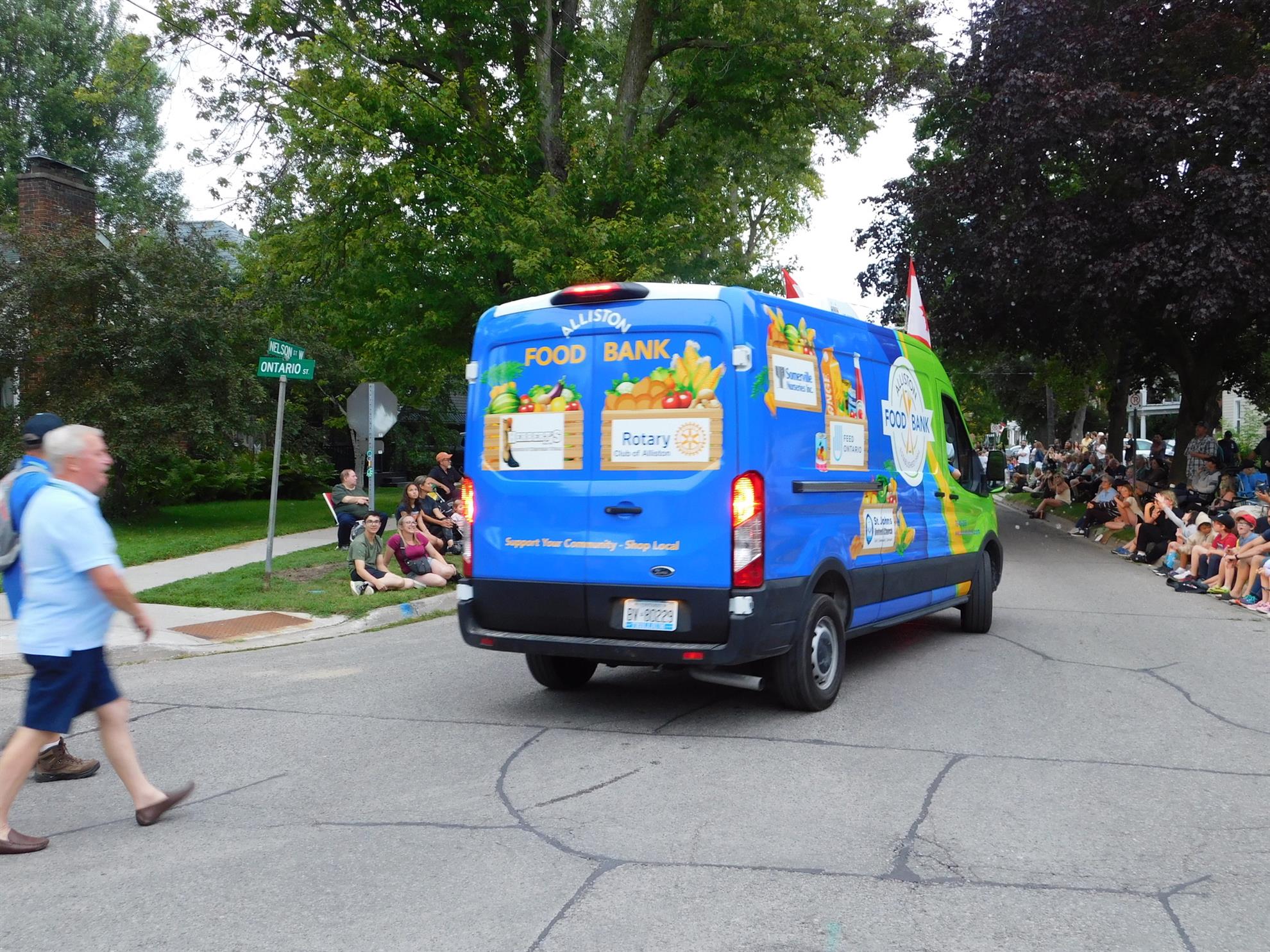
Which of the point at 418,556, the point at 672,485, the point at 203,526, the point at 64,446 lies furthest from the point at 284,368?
the point at 203,526

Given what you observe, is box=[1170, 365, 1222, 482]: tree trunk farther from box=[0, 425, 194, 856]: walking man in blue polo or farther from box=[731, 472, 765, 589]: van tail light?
box=[0, 425, 194, 856]: walking man in blue polo

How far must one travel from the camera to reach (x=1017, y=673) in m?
8.16

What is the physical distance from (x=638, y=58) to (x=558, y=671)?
686 inches

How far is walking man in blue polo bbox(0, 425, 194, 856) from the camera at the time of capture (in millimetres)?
4484

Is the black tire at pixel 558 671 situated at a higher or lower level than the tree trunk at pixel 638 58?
lower

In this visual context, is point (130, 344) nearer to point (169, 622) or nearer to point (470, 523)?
point (169, 622)

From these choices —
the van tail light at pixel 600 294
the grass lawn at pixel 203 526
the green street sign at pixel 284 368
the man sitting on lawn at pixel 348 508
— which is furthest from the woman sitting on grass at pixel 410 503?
the van tail light at pixel 600 294

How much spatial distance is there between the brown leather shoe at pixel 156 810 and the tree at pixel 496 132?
557 inches

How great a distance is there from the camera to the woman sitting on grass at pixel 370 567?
12.5 meters

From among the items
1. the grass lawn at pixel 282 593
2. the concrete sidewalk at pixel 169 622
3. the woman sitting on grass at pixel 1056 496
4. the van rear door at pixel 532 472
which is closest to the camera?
the van rear door at pixel 532 472

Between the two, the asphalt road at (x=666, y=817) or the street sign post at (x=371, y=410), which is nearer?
Result: the asphalt road at (x=666, y=817)

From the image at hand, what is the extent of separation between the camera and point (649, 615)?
627 cm

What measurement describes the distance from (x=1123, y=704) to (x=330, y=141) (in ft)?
52.7

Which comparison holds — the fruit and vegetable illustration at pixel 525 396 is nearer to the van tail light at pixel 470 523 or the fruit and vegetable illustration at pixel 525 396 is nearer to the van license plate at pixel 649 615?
the van tail light at pixel 470 523
